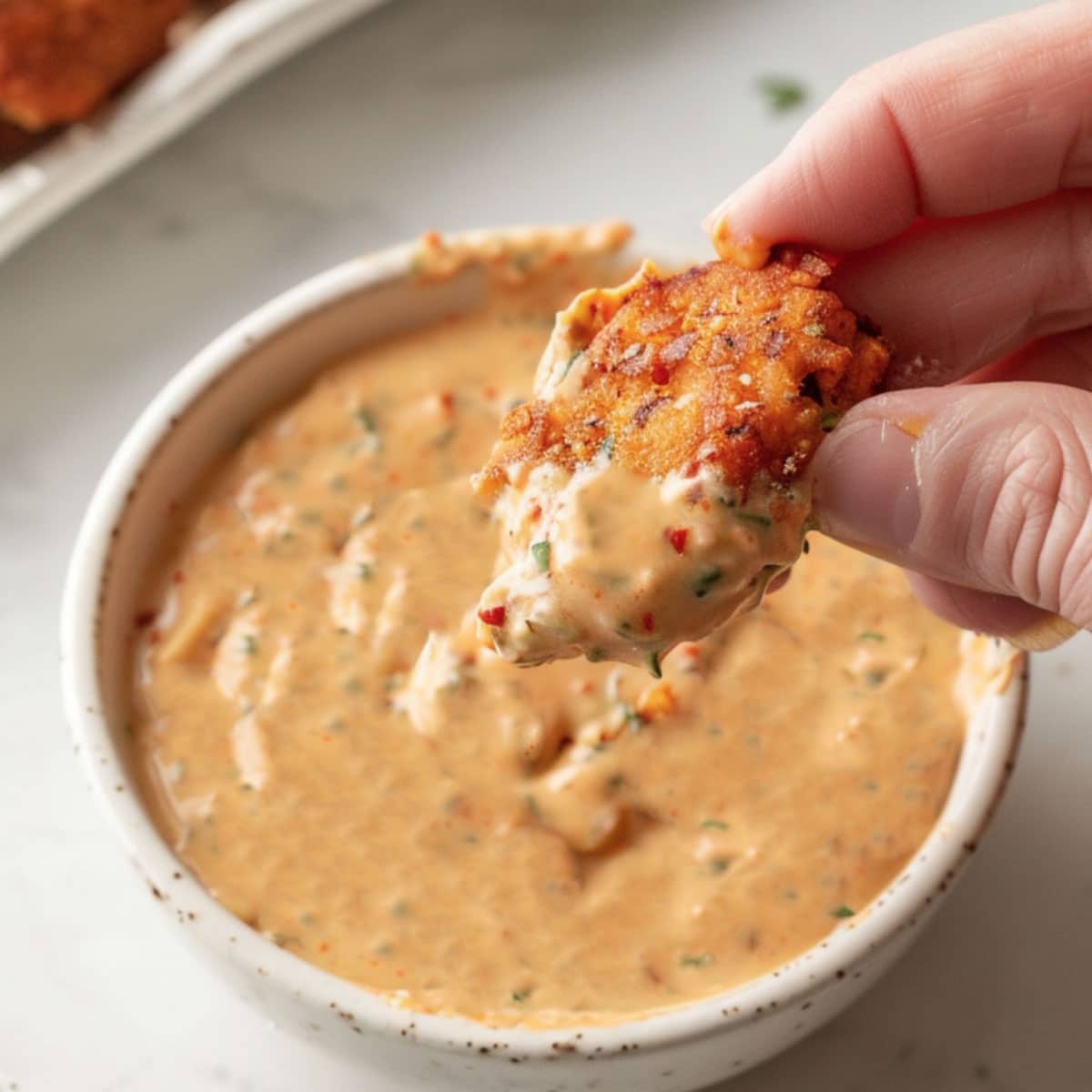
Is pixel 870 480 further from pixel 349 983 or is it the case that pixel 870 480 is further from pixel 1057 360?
pixel 349 983

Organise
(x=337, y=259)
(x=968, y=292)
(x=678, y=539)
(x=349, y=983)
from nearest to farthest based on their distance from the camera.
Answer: (x=678, y=539) < (x=349, y=983) < (x=968, y=292) < (x=337, y=259)

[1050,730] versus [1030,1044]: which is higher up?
[1050,730]

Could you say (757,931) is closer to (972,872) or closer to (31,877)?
(972,872)

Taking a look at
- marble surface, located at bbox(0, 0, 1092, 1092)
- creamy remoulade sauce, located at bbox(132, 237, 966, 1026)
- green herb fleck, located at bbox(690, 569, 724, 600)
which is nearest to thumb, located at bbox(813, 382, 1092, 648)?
green herb fleck, located at bbox(690, 569, 724, 600)

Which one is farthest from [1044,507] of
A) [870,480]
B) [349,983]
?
[349,983]

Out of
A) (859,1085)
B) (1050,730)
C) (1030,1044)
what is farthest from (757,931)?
(1050,730)

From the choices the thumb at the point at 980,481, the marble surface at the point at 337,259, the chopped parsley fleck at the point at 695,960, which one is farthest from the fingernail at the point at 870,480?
the marble surface at the point at 337,259
